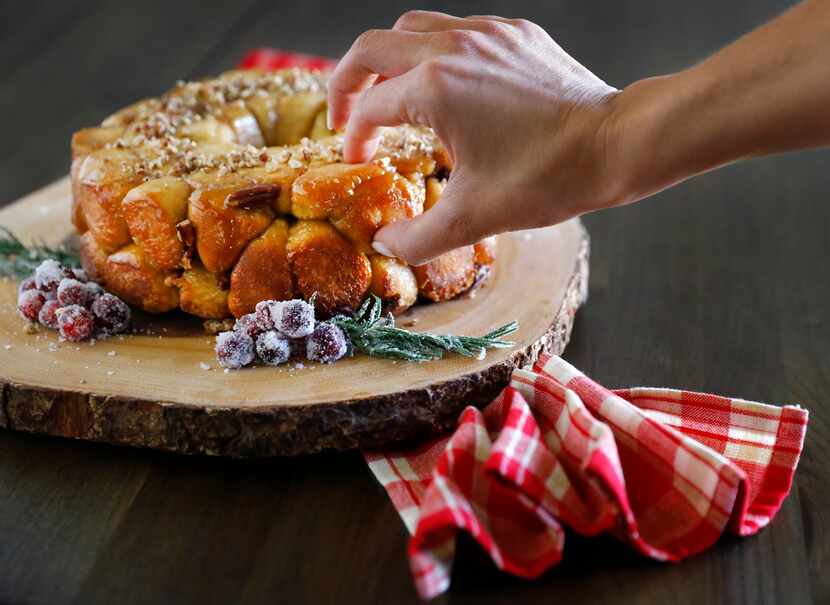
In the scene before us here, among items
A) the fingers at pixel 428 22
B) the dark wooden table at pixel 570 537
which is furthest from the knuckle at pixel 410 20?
the dark wooden table at pixel 570 537

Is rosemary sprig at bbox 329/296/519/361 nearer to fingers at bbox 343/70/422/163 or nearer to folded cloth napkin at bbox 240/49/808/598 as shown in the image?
folded cloth napkin at bbox 240/49/808/598

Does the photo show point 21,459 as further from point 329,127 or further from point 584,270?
point 584,270

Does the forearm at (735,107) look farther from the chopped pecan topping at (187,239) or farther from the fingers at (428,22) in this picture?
the chopped pecan topping at (187,239)

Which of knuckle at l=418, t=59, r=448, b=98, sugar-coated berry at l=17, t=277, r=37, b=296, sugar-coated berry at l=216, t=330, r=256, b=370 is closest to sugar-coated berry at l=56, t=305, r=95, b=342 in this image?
sugar-coated berry at l=17, t=277, r=37, b=296

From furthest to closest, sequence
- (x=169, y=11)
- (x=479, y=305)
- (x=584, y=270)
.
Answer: (x=169, y=11)
(x=584, y=270)
(x=479, y=305)

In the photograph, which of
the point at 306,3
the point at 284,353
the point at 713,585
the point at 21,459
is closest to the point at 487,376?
the point at 284,353

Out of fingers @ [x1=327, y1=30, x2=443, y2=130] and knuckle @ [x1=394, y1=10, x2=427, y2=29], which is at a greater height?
knuckle @ [x1=394, y1=10, x2=427, y2=29]
